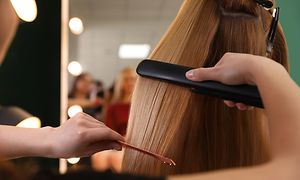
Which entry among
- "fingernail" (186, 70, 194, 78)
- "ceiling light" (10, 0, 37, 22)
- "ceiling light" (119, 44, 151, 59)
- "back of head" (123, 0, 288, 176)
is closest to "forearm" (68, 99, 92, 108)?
"ceiling light" (119, 44, 151, 59)

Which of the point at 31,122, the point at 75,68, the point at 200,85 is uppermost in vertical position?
the point at 200,85

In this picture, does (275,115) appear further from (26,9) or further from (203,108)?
(26,9)

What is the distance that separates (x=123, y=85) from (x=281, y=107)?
1.13 m

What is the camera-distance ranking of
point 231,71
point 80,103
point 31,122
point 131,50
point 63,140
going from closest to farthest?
1. point 231,71
2. point 63,140
3. point 31,122
4. point 80,103
5. point 131,50

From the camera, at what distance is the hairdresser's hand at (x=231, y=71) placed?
53 centimetres

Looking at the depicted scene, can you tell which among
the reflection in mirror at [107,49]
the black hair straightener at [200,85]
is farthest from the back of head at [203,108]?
the reflection in mirror at [107,49]

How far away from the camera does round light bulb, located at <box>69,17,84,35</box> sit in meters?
1.50

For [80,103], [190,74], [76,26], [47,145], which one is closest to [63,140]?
[47,145]

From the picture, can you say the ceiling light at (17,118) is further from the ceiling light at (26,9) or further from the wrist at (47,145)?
the wrist at (47,145)

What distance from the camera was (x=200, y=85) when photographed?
0.62 m

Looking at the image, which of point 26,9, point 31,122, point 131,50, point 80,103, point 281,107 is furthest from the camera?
point 131,50

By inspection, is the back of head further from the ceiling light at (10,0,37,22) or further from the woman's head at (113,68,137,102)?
the woman's head at (113,68,137,102)

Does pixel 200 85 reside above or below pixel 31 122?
above

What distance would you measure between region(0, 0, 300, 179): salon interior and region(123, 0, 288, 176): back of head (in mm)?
436
